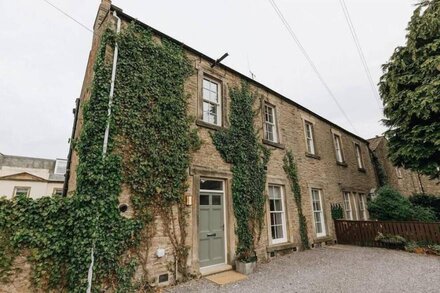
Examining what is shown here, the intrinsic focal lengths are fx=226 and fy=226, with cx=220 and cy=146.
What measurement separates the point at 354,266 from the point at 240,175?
4466 mm

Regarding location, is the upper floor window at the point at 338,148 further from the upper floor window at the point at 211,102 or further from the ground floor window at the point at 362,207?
the upper floor window at the point at 211,102

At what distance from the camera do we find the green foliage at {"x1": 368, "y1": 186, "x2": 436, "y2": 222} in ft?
37.9

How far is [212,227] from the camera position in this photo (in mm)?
7059

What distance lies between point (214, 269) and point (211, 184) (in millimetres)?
2498

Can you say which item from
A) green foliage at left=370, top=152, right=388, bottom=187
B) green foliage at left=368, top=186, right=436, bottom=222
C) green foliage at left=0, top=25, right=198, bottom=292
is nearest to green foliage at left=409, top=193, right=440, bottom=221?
green foliage at left=370, top=152, right=388, bottom=187

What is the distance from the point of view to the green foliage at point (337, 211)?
1184 cm

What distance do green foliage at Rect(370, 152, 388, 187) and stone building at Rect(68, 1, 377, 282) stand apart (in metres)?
4.06

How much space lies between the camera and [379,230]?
1023 cm

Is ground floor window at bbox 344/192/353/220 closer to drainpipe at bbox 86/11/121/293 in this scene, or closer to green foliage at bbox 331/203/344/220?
green foliage at bbox 331/203/344/220

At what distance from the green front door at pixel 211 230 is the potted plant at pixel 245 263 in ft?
1.75

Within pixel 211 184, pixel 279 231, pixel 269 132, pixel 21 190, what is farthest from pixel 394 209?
pixel 21 190

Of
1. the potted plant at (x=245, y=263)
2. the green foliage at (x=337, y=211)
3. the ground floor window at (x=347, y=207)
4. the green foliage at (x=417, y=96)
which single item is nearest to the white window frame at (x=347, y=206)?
the ground floor window at (x=347, y=207)

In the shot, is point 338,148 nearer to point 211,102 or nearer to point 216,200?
point 211,102

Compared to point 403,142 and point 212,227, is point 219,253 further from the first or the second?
point 403,142
